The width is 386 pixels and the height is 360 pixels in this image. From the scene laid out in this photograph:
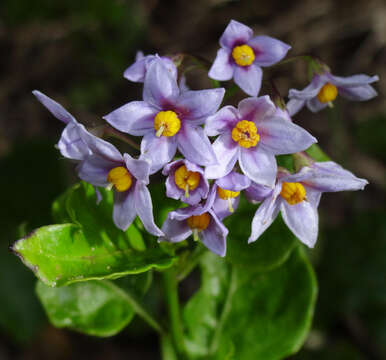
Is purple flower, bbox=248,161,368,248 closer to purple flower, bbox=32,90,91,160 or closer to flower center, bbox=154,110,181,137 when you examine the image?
flower center, bbox=154,110,181,137

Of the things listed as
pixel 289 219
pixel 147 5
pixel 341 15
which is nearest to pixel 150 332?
pixel 289 219

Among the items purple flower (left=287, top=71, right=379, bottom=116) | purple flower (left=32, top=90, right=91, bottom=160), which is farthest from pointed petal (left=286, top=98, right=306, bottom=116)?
purple flower (left=32, top=90, right=91, bottom=160)

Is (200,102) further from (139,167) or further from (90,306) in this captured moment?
(90,306)

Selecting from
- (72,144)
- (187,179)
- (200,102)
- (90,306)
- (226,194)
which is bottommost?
(90,306)

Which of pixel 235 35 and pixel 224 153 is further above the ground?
pixel 235 35

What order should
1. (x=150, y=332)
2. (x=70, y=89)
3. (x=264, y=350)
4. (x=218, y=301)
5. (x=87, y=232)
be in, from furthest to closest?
(x=70, y=89), (x=150, y=332), (x=218, y=301), (x=264, y=350), (x=87, y=232)

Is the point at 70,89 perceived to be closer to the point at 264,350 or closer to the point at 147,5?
the point at 147,5

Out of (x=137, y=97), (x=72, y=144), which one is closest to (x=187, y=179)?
(x=72, y=144)
